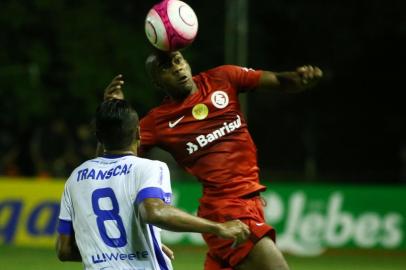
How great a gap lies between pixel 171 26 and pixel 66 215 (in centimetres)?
206

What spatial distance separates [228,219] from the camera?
6953 mm

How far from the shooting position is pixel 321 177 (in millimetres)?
27109

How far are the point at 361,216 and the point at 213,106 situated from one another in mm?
9321

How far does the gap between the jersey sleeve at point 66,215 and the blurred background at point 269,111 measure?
1164mm

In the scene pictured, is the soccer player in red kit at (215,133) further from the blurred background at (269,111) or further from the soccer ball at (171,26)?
the blurred background at (269,111)

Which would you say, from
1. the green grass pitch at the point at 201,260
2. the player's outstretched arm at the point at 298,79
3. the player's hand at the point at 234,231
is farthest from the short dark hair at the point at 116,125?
the green grass pitch at the point at 201,260

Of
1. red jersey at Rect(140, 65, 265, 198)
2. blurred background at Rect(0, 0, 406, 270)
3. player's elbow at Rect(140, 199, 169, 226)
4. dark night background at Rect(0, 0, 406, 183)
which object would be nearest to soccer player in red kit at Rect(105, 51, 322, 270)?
red jersey at Rect(140, 65, 265, 198)

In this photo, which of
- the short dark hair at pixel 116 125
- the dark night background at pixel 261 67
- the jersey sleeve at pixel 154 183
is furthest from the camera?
the dark night background at pixel 261 67

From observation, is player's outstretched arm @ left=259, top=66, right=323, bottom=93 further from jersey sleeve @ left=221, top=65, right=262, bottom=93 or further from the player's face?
the player's face

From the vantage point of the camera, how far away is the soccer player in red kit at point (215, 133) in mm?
6992

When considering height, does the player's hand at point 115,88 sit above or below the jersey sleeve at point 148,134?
above

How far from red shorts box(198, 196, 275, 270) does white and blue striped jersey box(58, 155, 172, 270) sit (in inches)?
64.1

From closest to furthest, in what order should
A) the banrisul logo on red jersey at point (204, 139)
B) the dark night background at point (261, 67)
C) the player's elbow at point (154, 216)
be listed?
the player's elbow at point (154, 216) → the banrisul logo on red jersey at point (204, 139) → the dark night background at point (261, 67)

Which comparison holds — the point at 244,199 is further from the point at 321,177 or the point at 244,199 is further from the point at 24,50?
the point at 321,177
